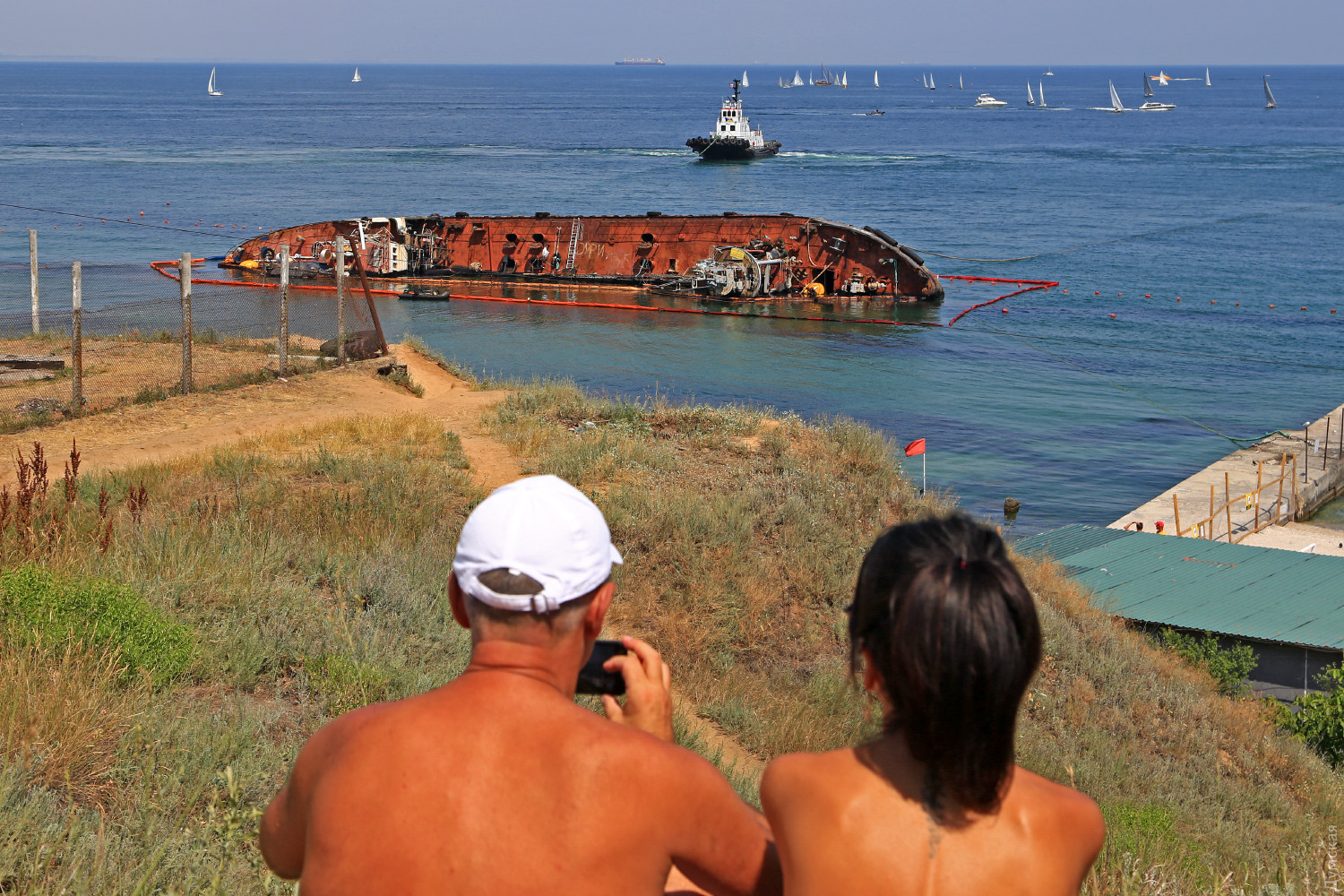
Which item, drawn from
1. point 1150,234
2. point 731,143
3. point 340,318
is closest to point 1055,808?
point 340,318

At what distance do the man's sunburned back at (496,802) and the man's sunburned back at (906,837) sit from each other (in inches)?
8.2

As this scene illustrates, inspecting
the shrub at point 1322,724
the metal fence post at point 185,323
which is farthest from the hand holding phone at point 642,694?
the metal fence post at point 185,323

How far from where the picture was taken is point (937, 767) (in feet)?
6.36

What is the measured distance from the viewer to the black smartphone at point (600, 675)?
2182 millimetres

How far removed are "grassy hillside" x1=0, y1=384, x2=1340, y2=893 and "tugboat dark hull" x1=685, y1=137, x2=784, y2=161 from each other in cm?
9022

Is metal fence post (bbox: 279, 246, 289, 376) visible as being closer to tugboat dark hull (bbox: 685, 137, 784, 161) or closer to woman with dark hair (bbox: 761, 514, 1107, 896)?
woman with dark hair (bbox: 761, 514, 1107, 896)

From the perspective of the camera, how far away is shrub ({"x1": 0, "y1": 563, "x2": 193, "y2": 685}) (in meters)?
4.93

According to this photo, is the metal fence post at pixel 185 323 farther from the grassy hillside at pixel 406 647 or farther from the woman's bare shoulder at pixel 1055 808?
the woman's bare shoulder at pixel 1055 808

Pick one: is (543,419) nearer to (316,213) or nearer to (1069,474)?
(1069,474)

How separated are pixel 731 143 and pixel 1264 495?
275ft

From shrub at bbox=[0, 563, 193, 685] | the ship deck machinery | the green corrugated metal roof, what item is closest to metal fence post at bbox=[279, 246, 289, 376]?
the green corrugated metal roof

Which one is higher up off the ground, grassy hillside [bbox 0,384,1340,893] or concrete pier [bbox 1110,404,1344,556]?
grassy hillside [bbox 0,384,1340,893]

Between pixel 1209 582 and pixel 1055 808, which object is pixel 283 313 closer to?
pixel 1209 582

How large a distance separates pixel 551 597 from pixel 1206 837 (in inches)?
239
